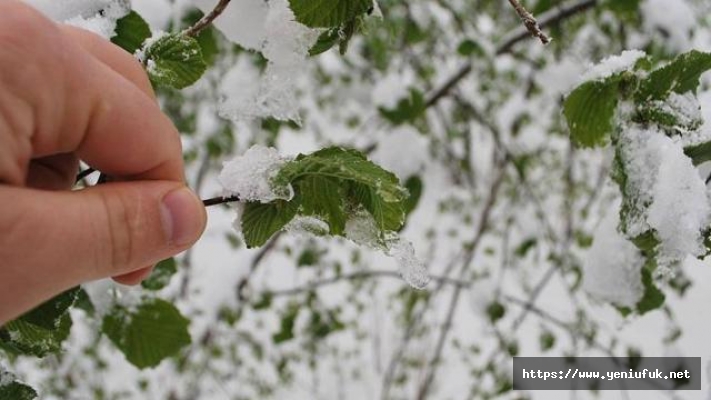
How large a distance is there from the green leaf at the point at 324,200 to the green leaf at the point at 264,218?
0.03ft

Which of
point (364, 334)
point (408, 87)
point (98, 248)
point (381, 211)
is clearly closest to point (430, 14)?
point (408, 87)

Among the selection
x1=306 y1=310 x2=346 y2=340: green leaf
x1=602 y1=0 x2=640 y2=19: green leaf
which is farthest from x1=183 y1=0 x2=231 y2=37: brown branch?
x1=306 y1=310 x2=346 y2=340: green leaf

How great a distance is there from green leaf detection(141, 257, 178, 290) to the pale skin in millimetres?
382

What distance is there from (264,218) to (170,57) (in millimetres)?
186

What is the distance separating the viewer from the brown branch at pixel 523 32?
1281mm

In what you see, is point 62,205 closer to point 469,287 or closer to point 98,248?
point 98,248

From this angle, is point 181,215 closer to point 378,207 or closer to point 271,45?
point 378,207

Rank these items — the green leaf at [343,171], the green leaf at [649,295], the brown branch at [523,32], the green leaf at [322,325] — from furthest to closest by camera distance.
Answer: the green leaf at [322,325] → the brown branch at [523,32] → the green leaf at [649,295] → the green leaf at [343,171]

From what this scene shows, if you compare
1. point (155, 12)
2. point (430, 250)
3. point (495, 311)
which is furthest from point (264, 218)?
point (430, 250)

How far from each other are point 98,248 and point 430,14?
1.90m

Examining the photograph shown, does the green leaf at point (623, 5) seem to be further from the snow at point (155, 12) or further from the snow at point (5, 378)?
the snow at point (5, 378)

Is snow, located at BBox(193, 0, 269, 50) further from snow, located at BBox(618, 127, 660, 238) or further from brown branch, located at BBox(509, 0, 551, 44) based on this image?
snow, located at BBox(618, 127, 660, 238)

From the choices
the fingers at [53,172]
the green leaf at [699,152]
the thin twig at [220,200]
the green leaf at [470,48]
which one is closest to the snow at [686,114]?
the green leaf at [699,152]

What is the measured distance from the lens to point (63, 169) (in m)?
0.48
